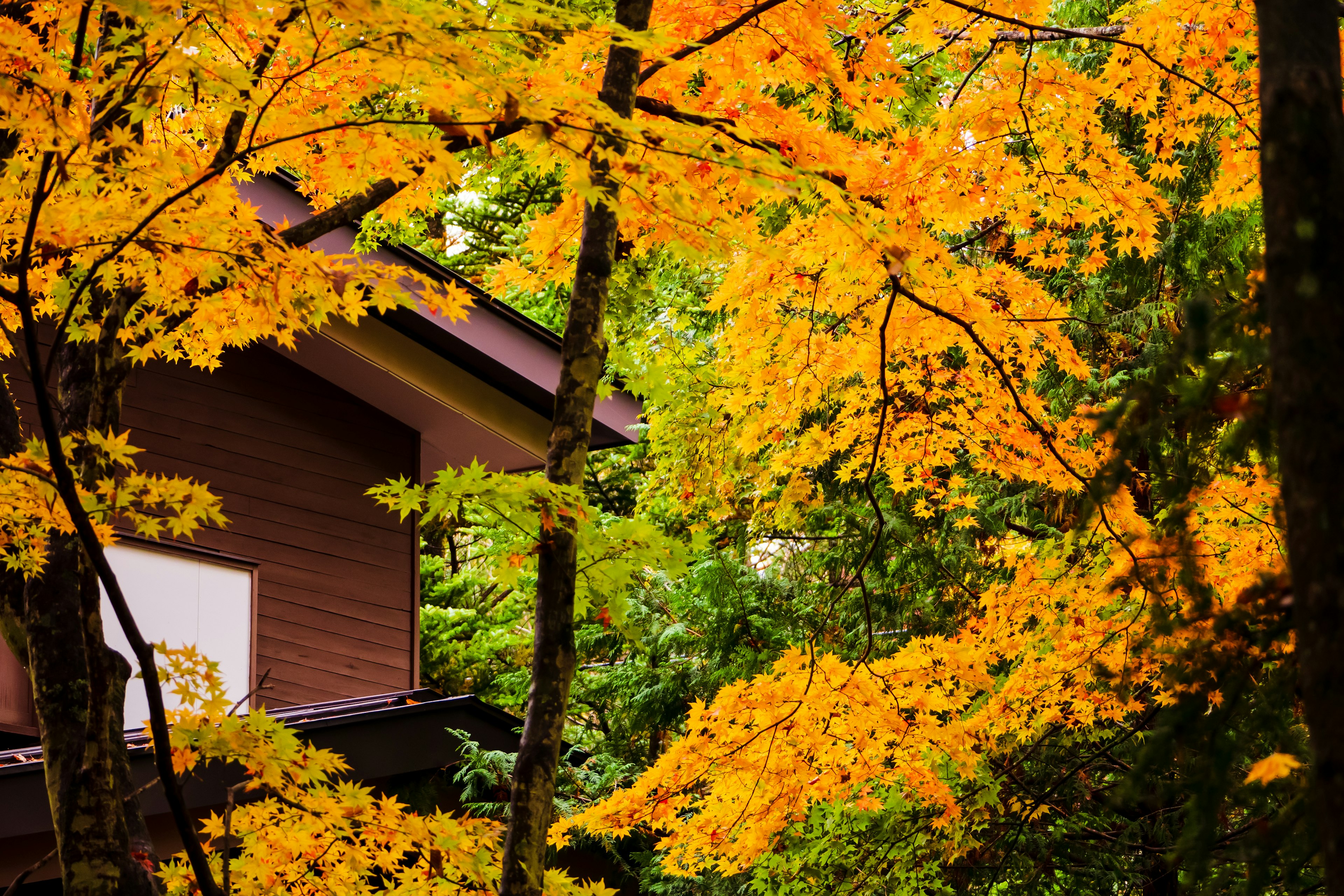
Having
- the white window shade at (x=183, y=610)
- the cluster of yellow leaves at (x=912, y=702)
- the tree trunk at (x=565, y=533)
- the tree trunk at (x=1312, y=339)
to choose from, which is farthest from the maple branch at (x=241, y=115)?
the white window shade at (x=183, y=610)

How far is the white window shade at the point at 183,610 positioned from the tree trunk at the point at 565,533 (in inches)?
178

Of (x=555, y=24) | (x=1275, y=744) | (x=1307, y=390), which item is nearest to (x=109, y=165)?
(x=555, y=24)

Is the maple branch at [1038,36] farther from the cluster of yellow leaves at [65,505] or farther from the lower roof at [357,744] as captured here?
the lower roof at [357,744]

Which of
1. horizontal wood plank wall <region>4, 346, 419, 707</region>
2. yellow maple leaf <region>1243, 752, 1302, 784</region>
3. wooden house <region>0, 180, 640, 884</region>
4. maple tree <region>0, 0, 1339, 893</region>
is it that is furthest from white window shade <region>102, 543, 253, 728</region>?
yellow maple leaf <region>1243, 752, 1302, 784</region>

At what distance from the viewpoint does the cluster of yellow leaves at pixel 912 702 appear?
258 inches

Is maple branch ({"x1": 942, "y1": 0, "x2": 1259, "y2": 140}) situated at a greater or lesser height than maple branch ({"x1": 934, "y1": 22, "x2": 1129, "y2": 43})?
lesser

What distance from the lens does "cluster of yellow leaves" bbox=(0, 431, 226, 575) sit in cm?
422

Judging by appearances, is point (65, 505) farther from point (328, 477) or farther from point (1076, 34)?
point (328, 477)

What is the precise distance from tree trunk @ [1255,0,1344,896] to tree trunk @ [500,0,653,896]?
229 centimetres

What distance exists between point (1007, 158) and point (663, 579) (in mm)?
7907

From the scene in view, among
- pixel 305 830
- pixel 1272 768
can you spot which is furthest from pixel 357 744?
pixel 1272 768

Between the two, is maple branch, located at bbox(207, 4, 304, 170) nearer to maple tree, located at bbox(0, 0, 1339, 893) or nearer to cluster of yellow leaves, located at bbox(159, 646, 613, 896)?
maple tree, located at bbox(0, 0, 1339, 893)

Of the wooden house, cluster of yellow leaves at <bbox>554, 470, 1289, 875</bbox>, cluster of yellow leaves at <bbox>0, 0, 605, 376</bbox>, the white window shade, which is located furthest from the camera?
the wooden house

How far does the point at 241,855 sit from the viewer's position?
18.6ft
